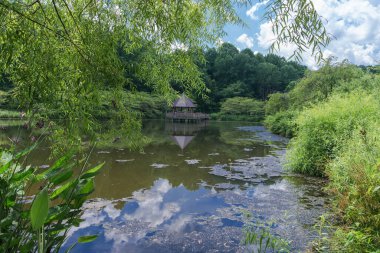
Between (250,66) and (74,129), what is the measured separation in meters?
45.4

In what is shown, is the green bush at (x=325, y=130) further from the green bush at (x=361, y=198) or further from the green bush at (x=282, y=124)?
the green bush at (x=282, y=124)

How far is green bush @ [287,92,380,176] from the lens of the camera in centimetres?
684

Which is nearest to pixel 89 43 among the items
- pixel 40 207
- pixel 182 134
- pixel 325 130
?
pixel 40 207

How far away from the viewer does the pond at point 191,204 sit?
412cm

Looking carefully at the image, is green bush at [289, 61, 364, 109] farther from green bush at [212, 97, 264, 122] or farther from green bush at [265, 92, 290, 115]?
green bush at [212, 97, 264, 122]

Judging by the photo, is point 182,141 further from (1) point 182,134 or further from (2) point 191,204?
(2) point 191,204

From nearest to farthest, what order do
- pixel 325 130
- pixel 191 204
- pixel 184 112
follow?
pixel 191 204 < pixel 325 130 < pixel 184 112

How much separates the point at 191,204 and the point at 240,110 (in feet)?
103

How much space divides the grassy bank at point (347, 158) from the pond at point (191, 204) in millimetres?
465

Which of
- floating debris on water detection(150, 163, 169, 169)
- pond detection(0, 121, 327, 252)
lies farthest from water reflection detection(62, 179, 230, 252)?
floating debris on water detection(150, 163, 169, 169)

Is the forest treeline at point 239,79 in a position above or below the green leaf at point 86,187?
above

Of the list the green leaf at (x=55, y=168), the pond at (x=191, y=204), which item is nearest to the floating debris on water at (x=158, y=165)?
the pond at (x=191, y=204)

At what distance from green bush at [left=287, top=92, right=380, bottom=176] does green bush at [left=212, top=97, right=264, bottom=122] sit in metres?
27.6

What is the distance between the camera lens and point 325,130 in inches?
294
